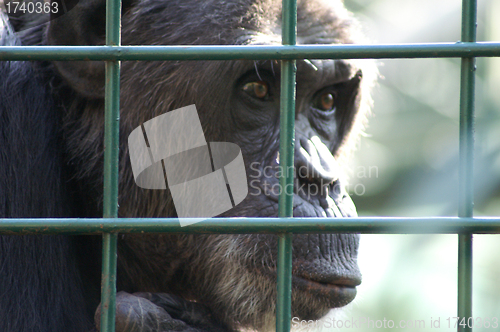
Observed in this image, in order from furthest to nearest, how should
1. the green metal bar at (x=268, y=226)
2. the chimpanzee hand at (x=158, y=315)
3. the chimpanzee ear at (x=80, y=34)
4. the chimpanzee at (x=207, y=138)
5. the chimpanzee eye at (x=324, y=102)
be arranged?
the chimpanzee eye at (x=324, y=102), the chimpanzee ear at (x=80, y=34), the chimpanzee at (x=207, y=138), the chimpanzee hand at (x=158, y=315), the green metal bar at (x=268, y=226)

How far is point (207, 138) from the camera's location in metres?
1.90

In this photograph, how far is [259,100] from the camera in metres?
1.92

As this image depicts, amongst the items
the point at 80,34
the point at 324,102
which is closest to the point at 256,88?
the point at 324,102

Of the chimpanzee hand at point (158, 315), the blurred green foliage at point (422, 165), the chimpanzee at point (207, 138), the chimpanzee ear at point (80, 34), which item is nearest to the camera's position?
the chimpanzee hand at point (158, 315)

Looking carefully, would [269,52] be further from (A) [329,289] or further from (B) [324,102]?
(B) [324,102]

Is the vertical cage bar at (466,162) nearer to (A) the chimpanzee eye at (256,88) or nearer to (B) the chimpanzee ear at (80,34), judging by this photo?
(A) the chimpanzee eye at (256,88)

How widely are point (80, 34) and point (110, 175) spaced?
99 centimetres

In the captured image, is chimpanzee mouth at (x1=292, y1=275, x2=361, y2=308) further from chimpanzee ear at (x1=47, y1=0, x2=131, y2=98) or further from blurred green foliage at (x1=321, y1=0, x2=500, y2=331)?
blurred green foliage at (x1=321, y1=0, x2=500, y2=331)

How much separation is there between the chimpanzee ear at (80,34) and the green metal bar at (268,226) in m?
0.99

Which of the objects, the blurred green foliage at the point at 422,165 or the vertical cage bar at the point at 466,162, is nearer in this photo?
the vertical cage bar at the point at 466,162

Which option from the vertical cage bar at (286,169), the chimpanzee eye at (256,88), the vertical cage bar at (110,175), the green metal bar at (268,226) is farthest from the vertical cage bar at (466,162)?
the chimpanzee eye at (256,88)

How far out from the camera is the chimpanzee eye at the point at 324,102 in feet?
6.98

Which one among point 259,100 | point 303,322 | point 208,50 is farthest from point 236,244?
point 208,50

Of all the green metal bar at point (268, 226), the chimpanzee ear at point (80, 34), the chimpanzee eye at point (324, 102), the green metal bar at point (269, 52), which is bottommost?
the green metal bar at point (268, 226)
